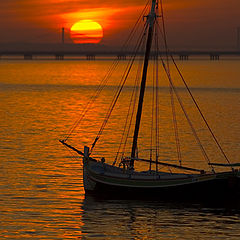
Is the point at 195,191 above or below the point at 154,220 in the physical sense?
above

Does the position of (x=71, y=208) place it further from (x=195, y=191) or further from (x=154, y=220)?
(x=195, y=191)

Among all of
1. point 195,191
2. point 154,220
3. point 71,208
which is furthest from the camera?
point 195,191

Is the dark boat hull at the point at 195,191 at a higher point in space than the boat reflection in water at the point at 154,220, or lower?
higher

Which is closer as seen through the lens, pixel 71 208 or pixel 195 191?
pixel 71 208

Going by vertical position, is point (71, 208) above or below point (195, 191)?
below

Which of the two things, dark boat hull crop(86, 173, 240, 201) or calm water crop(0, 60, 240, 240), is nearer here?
calm water crop(0, 60, 240, 240)

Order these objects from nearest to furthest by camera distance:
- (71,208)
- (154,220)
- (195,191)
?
1. (154,220)
2. (71,208)
3. (195,191)

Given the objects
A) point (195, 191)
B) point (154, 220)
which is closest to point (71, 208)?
point (154, 220)

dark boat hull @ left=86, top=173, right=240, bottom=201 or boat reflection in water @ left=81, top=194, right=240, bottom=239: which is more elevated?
dark boat hull @ left=86, top=173, right=240, bottom=201

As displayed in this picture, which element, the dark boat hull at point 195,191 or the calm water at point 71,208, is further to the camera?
the dark boat hull at point 195,191

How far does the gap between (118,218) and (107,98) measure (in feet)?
427

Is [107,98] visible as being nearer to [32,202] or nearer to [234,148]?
[234,148]

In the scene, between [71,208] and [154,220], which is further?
[71,208]

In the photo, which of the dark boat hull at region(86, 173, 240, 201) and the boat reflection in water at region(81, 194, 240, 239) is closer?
the boat reflection in water at region(81, 194, 240, 239)
